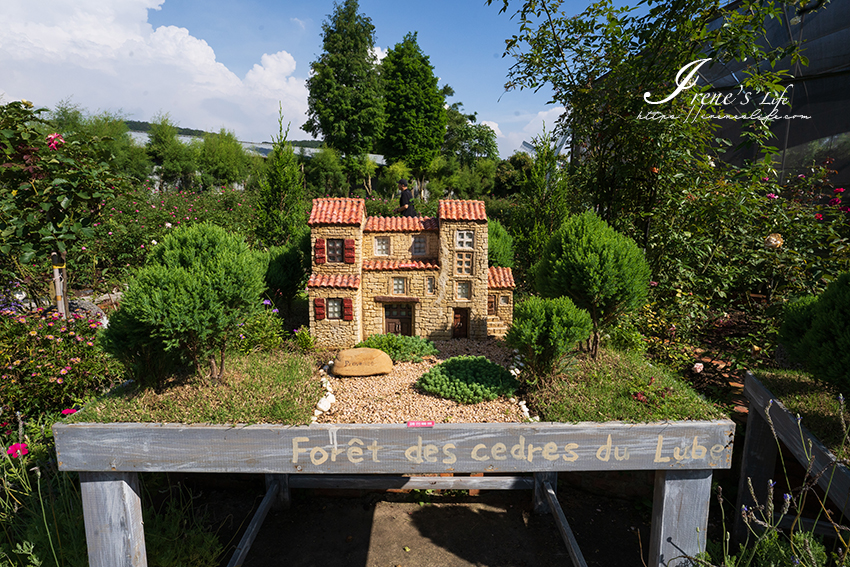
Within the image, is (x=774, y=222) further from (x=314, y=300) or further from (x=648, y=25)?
(x=314, y=300)

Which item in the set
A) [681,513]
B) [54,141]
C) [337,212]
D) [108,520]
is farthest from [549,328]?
[54,141]

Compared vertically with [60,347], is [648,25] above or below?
above

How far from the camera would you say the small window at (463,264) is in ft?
23.9

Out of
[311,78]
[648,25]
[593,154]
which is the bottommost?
[593,154]

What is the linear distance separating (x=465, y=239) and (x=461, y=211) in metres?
0.46

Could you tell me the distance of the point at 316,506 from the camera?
6.56 metres

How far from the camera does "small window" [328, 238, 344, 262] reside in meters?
7.07

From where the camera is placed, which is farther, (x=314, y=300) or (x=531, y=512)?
(x=314, y=300)

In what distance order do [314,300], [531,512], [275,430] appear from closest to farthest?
[275,430], [531,512], [314,300]

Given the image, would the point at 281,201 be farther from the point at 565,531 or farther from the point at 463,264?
the point at 565,531

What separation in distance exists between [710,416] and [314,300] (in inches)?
207

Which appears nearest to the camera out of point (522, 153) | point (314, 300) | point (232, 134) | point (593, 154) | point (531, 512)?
point (531, 512)

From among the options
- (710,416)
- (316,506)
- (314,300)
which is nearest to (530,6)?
(314,300)

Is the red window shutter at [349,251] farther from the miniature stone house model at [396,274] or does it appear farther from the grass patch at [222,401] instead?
the grass patch at [222,401]
